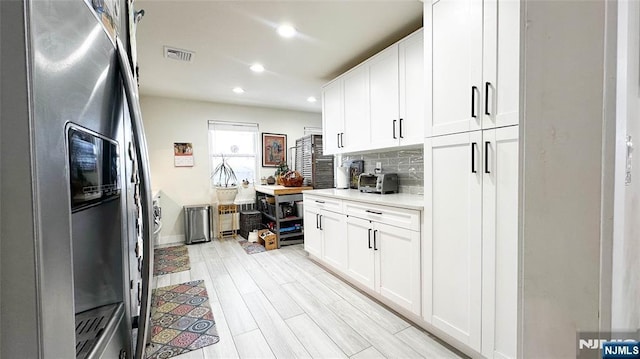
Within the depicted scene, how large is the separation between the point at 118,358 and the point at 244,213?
4088mm

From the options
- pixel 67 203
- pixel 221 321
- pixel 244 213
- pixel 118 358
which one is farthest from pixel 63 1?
pixel 244 213

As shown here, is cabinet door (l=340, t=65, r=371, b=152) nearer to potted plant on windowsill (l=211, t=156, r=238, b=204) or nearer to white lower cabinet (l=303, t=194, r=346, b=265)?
white lower cabinet (l=303, t=194, r=346, b=265)

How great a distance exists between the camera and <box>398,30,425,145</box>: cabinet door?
2160 millimetres

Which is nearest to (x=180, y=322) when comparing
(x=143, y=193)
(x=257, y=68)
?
(x=143, y=193)

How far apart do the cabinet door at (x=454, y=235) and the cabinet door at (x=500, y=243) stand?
4 cm

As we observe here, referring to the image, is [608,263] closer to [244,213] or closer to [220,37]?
[220,37]

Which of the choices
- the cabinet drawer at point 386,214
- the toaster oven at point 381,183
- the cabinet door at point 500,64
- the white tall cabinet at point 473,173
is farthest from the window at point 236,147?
the cabinet door at point 500,64

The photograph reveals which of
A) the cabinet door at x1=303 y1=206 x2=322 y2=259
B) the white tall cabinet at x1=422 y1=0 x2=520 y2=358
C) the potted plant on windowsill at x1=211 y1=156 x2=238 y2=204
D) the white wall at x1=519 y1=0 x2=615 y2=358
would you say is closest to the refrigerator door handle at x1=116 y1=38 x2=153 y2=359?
the white wall at x1=519 y1=0 x2=615 y2=358

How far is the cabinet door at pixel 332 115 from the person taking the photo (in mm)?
3199

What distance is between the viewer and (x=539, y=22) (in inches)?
20.6

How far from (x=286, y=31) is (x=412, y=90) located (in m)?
1.24

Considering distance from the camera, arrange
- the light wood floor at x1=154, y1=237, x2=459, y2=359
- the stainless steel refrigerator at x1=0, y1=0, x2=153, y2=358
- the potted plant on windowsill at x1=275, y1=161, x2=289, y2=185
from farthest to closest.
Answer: the potted plant on windowsill at x1=275, y1=161, x2=289, y2=185 → the light wood floor at x1=154, y1=237, x2=459, y2=359 → the stainless steel refrigerator at x1=0, y1=0, x2=153, y2=358

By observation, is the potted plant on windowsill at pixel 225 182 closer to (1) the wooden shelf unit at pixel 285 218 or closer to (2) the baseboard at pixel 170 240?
(1) the wooden shelf unit at pixel 285 218

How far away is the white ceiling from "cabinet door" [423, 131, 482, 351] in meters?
1.23
